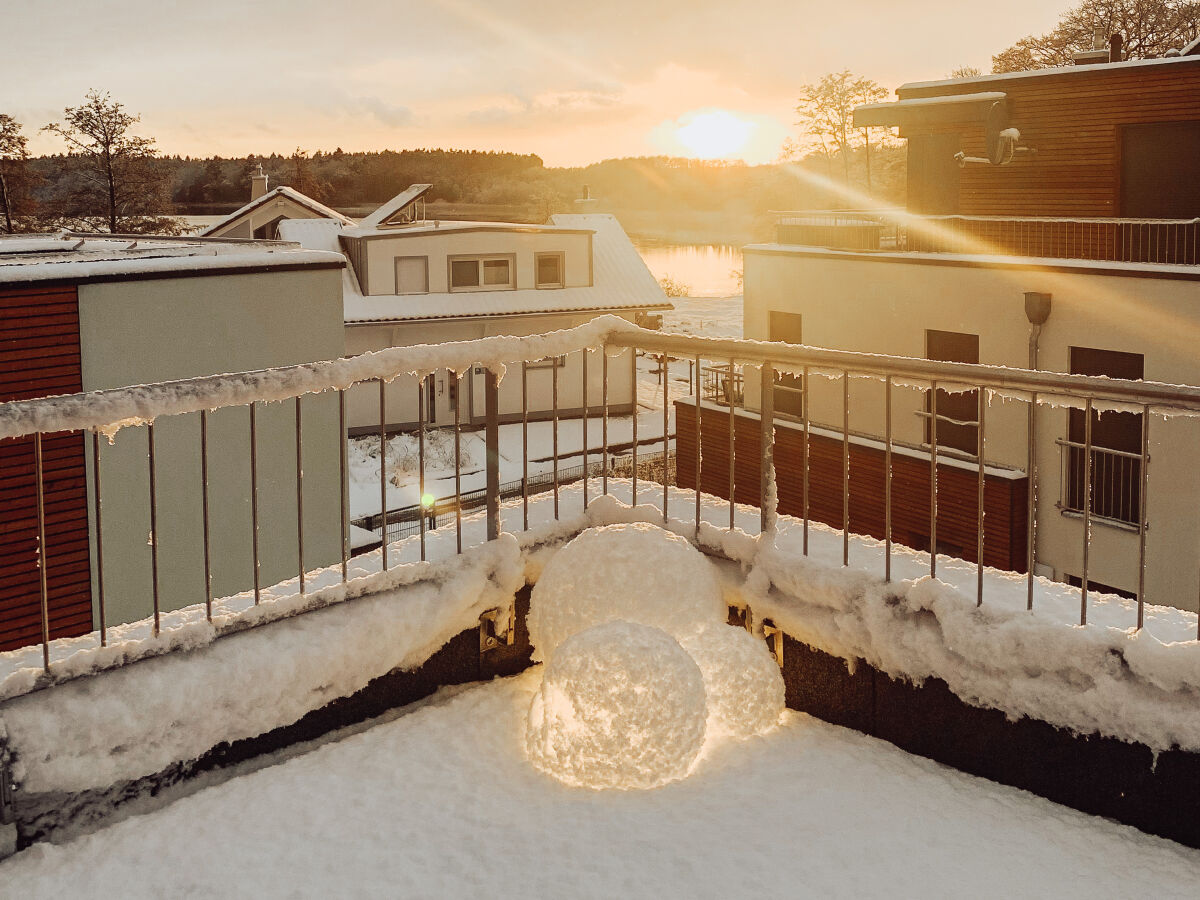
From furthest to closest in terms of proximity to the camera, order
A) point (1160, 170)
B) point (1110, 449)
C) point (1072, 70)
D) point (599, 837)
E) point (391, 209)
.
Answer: point (391, 209) < point (1072, 70) < point (1160, 170) < point (1110, 449) < point (599, 837)

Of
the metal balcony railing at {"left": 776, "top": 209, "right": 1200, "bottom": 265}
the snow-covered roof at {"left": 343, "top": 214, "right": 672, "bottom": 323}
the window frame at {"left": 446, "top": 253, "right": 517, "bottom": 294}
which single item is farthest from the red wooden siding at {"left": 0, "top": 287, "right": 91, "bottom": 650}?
the window frame at {"left": 446, "top": 253, "right": 517, "bottom": 294}

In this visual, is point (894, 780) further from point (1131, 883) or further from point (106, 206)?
point (106, 206)

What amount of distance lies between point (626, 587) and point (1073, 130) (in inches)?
721

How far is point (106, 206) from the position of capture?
47.7 metres

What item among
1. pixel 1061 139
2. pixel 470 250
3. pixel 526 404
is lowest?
pixel 526 404

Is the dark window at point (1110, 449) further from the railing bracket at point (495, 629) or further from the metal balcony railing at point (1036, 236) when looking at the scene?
the railing bracket at point (495, 629)

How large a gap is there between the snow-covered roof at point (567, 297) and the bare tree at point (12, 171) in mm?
24560

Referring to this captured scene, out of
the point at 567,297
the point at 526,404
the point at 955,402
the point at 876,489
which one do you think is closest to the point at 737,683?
the point at 526,404

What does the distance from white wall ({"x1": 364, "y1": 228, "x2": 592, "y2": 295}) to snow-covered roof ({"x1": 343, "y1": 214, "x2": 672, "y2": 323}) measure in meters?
0.33

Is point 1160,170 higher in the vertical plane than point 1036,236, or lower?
higher

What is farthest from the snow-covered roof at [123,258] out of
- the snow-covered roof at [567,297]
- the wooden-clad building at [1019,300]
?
the snow-covered roof at [567,297]

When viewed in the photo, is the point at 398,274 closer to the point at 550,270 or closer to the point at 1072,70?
the point at 550,270

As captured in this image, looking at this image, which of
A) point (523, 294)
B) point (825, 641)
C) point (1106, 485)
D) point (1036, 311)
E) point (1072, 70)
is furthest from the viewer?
point (523, 294)

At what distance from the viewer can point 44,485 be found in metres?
13.6
